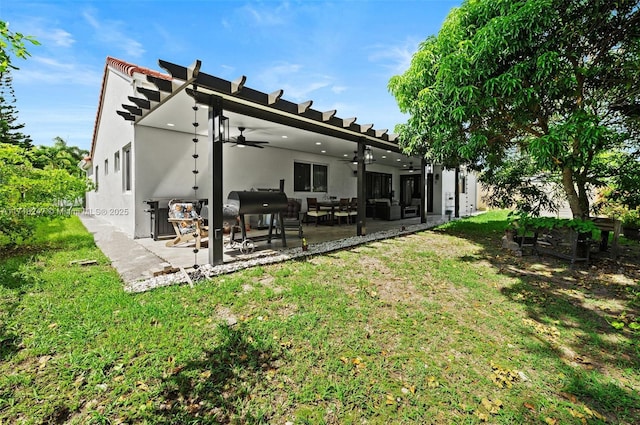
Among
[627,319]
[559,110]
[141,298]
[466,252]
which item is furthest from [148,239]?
[559,110]

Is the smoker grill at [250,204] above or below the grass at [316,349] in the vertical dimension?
above

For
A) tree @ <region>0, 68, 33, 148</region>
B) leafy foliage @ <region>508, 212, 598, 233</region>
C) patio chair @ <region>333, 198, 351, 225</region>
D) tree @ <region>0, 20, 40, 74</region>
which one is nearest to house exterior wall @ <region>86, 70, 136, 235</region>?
tree @ <region>0, 20, 40, 74</region>

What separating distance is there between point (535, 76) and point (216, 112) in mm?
4943

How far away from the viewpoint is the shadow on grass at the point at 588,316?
2.08 m

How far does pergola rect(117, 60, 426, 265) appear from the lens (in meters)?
4.20

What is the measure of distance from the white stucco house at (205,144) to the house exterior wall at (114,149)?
30 millimetres

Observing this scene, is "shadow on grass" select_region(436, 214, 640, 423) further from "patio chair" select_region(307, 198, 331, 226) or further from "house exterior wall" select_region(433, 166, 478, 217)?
"house exterior wall" select_region(433, 166, 478, 217)

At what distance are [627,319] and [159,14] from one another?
9.80 m

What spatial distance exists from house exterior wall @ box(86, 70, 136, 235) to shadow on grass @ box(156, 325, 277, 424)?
599 centimetres

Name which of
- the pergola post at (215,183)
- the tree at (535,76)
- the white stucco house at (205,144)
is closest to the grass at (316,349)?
the pergola post at (215,183)

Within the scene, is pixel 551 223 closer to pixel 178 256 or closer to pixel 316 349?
pixel 316 349

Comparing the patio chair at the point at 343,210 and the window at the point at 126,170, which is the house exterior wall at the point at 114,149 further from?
the patio chair at the point at 343,210

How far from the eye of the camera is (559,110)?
5.43 m

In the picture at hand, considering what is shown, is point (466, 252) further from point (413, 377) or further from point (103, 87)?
point (103, 87)
